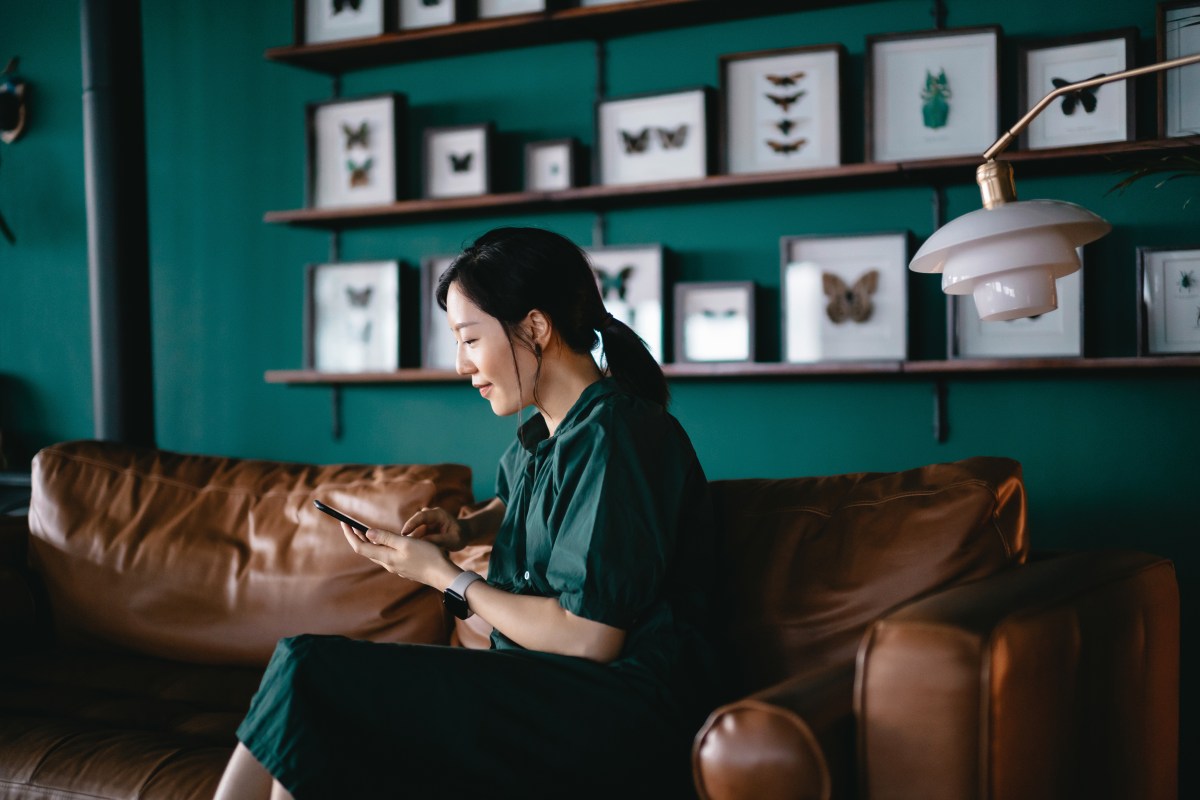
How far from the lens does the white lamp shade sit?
1.31 m

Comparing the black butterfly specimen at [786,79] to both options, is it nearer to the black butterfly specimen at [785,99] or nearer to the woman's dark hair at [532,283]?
the black butterfly specimen at [785,99]

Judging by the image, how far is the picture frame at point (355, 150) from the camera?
2.97m

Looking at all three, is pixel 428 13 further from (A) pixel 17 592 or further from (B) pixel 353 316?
(A) pixel 17 592

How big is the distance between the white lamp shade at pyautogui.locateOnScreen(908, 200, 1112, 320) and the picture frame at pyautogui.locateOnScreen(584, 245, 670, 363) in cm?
134

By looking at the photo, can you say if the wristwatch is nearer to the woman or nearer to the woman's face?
the woman

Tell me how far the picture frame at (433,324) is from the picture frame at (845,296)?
0.97m

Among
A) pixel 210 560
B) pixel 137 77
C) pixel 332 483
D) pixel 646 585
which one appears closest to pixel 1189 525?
pixel 646 585

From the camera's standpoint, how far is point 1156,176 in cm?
230

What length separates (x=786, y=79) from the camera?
101 inches

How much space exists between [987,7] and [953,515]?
1404 mm

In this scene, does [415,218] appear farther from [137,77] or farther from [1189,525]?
[1189,525]

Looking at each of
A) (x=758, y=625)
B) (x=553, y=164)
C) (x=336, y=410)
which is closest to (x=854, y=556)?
(x=758, y=625)

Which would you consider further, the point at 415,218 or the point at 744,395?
the point at 415,218

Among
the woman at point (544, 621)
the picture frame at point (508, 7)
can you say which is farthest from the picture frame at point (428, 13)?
the woman at point (544, 621)
